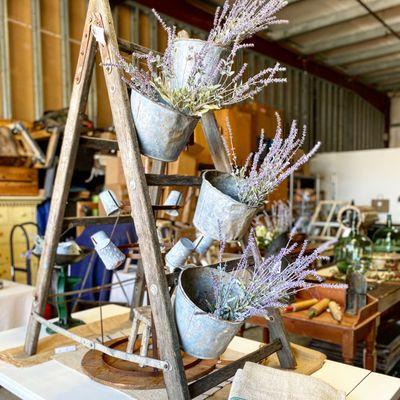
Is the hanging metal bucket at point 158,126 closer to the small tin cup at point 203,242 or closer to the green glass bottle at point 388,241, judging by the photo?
the small tin cup at point 203,242

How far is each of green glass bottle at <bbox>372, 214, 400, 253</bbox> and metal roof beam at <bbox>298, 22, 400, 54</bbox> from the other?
5124 millimetres

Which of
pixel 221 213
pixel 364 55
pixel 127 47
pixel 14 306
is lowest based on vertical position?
pixel 14 306

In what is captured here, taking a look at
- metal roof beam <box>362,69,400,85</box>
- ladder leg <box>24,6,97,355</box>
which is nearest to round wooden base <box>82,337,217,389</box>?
ladder leg <box>24,6,97,355</box>

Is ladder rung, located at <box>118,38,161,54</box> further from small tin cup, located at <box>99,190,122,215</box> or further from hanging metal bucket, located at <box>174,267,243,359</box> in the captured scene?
hanging metal bucket, located at <box>174,267,243,359</box>

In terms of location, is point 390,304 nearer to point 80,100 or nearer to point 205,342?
point 205,342

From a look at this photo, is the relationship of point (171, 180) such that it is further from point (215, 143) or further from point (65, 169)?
point (65, 169)

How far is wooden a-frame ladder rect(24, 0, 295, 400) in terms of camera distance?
1033 millimetres

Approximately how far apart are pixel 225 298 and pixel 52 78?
4808mm

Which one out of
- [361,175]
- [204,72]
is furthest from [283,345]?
[361,175]

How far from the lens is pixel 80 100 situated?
4.41ft

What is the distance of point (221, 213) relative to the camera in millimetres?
1146

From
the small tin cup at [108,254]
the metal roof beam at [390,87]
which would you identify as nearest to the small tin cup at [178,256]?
the small tin cup at [108,254]

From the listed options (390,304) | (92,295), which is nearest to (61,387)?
(390,304)

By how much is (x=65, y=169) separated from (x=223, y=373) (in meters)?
A: 0.77
